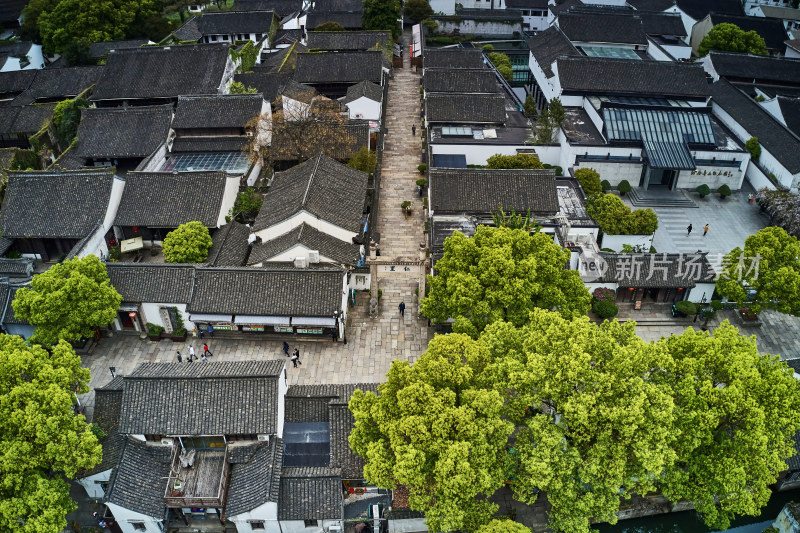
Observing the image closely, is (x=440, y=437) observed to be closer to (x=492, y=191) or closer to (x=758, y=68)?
(x=492, y=191)

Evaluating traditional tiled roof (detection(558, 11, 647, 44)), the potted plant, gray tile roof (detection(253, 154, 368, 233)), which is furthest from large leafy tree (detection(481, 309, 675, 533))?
traditional tiled roof (detection(558, 11, 647, 44))

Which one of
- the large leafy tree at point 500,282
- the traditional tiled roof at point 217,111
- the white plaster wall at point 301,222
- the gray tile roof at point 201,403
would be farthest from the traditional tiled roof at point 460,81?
the gray tile roof at point 201,403

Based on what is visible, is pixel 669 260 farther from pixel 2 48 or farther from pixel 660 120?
pixel 2 48

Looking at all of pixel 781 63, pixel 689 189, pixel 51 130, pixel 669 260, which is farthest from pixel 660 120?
pixel 51 130

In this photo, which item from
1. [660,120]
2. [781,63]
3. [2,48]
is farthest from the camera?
[2,48]

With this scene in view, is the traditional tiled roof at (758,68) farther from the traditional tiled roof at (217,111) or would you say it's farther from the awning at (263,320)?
the awning at (263,320)
